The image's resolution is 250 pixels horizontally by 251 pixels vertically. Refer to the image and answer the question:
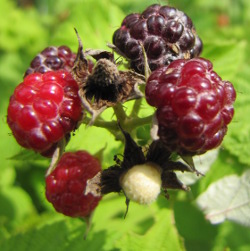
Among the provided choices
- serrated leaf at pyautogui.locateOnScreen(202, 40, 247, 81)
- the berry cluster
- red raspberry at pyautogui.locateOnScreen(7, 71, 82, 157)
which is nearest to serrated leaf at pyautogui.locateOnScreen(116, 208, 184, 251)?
the berry cluster

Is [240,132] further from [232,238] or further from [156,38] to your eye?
[156,38]

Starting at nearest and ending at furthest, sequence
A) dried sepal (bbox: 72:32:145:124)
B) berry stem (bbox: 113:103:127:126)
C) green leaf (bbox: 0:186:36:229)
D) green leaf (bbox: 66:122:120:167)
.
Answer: dried sepal (bbox: 72:32:145:124) → berry stem (bbox: 113:103:127:126) → green leaf (bbox: 66:122:120:167) → green leaf (bbox: 0:186:36:229)

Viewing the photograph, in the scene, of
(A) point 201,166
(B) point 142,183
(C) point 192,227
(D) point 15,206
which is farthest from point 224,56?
(D) point 15,206

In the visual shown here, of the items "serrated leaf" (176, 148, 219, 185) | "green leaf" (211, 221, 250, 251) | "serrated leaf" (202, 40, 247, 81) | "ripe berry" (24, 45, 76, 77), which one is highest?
"ripe berry" (24, 45, 76, 77)

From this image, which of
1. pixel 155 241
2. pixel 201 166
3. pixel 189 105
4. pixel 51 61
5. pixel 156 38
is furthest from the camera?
pixel 201 166

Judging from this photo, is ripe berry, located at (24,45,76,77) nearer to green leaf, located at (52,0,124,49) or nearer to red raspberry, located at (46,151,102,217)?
red raspberry, located at (46,151,102,217)

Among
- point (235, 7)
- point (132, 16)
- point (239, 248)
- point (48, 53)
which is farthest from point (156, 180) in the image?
point (235, 7)
